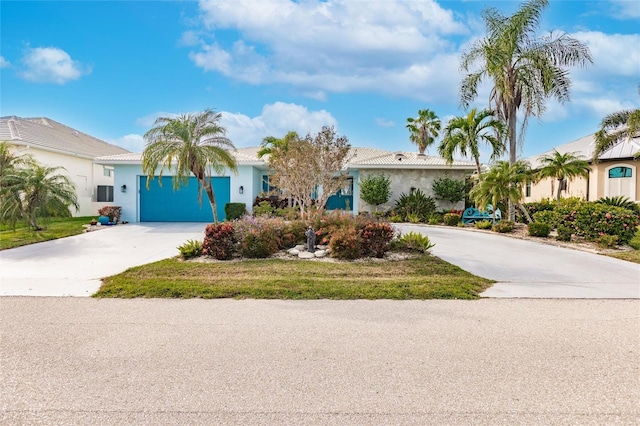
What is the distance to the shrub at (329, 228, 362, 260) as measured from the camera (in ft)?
30.9

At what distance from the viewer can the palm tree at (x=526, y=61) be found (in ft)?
54.6

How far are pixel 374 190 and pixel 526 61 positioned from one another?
9.41 metres

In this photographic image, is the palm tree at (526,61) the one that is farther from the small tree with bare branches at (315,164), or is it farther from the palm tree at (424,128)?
the palm tree at (424,128)

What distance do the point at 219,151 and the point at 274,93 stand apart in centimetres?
678

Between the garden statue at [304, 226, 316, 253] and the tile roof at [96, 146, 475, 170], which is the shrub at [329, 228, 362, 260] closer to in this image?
the garden statue at [304, 226, 316, 253]

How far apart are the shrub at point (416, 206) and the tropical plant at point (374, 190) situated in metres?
1.01

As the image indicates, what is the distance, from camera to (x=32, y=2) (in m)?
12.0

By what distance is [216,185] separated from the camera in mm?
21000

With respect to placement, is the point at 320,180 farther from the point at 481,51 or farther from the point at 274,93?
the point at 481,51

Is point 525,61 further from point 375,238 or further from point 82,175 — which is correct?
point 82,175

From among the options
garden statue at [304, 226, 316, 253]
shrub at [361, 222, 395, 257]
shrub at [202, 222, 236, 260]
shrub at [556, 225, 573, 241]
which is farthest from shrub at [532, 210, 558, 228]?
shrub at [202, 222, 236, 260]

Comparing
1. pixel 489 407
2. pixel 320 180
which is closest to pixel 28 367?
pixel 489 407

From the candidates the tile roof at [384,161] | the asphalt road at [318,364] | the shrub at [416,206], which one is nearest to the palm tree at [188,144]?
the tile roof at [384,161]

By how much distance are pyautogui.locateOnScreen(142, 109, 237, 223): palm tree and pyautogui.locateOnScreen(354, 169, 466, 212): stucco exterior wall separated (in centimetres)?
1051
